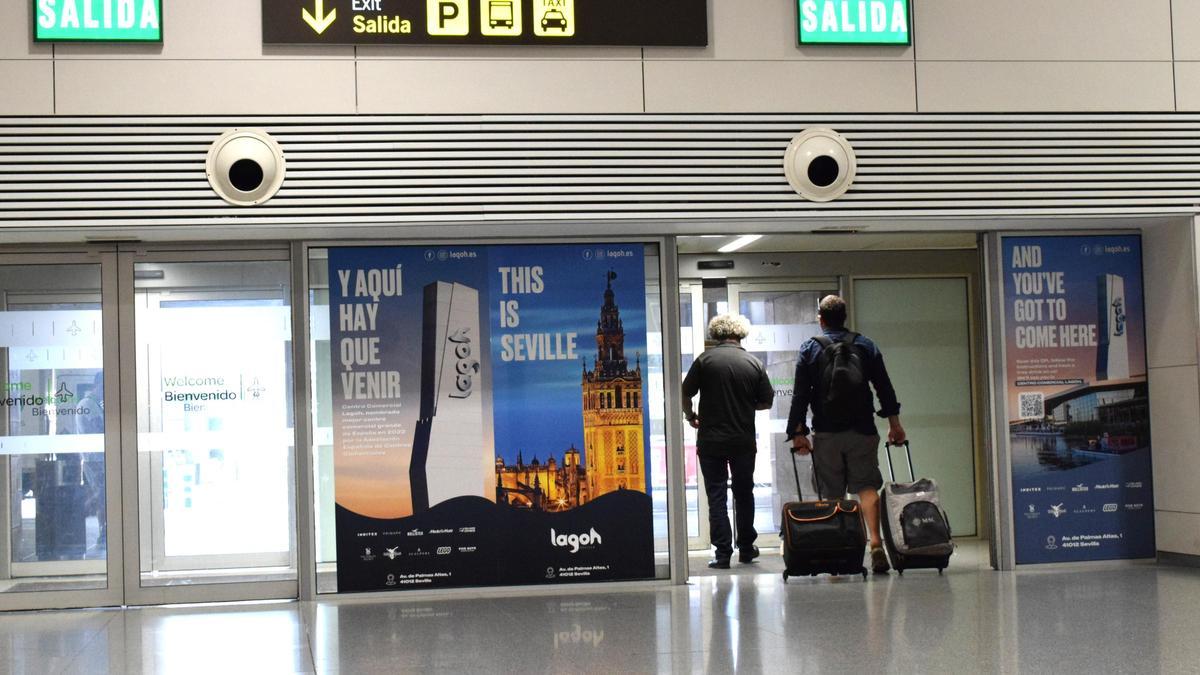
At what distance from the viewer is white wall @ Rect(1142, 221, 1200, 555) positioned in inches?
322

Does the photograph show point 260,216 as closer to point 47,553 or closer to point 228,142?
point 228,142

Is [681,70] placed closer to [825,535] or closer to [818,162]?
[818,162]

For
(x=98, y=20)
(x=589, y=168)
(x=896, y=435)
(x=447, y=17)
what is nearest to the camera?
(x=98, y=20)

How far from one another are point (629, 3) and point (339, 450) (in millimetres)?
3221

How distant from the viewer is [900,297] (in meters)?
10.3

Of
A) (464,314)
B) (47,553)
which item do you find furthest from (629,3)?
(47,553)

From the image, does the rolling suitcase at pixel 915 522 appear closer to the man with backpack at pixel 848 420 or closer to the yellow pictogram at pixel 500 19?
the man with backpack at pixel 848 420

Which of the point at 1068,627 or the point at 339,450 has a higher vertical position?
the point at 339,450

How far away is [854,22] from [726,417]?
8.74 ft

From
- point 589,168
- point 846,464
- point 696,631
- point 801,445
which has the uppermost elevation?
point 589,168

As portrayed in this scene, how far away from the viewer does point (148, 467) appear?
25.7 feet

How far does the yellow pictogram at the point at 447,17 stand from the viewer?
7602 millimetres

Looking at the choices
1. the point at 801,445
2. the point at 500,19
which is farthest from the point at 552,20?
the point at 801,445

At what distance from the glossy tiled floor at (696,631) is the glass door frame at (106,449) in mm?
142
